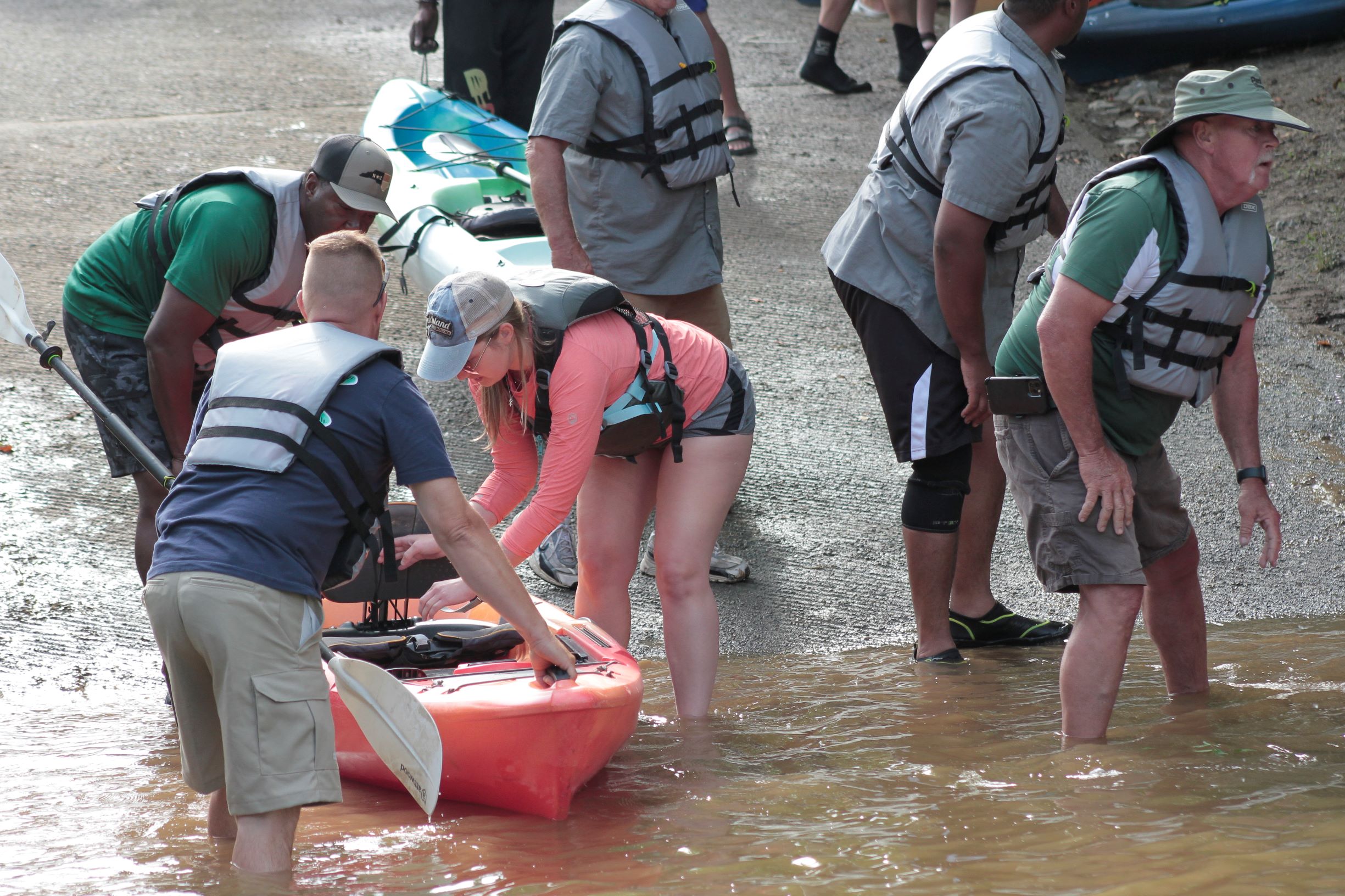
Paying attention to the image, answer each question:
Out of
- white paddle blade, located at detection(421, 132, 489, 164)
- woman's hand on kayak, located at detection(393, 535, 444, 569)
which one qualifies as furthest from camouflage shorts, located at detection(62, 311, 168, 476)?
white paddle blade, located at detection(421, 132, 489, 164)

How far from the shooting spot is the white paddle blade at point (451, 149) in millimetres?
7000

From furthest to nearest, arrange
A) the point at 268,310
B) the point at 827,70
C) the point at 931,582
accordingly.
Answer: the point at 827,70 < the point at 931,582 < the point at 268,310

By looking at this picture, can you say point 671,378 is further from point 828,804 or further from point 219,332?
point 219,332

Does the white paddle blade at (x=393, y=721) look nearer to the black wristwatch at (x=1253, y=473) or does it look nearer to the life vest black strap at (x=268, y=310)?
the life vest black strap at (x=268, y=310)

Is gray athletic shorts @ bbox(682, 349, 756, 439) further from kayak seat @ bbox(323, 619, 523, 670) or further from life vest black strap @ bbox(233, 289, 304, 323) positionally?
life vest black strap @ bbox(233, 289, 304, 323)

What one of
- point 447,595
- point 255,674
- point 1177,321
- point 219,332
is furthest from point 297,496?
point 1177,321

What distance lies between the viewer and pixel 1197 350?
3234 mm

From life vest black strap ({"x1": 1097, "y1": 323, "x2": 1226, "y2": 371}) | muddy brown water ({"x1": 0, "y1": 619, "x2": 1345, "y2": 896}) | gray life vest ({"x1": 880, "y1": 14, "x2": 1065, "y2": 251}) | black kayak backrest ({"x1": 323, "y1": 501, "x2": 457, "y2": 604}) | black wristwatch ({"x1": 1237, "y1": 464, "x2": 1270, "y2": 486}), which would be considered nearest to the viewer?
muddy brown water ({"x1": 0, "y1": 619, "x2": 1345, "y2": 896})

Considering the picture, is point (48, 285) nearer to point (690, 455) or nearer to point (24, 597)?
point (24, 597)

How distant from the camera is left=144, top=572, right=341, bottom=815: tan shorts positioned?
8.73 feet

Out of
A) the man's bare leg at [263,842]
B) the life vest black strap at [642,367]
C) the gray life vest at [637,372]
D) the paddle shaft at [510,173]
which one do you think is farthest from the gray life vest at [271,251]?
the paddle shaft at [510,173]

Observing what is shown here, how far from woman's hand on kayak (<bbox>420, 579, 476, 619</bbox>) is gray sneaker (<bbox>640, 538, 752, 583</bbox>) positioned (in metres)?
1.50

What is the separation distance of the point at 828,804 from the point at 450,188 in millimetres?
4278

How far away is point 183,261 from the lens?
3.65 meters
